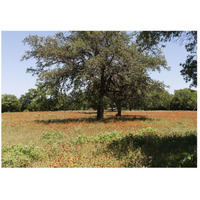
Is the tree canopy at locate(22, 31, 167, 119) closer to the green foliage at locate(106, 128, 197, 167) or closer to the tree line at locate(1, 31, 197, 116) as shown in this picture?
the tree line at locate(1, 31, 197, 116)

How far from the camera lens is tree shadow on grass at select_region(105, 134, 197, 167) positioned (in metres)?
5.11

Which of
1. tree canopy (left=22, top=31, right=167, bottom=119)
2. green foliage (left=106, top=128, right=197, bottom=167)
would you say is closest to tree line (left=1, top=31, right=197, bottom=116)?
tree canopy (left=22, top=31, right=167, bottom=119)

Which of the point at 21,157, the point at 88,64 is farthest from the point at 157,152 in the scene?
the point at 88,64

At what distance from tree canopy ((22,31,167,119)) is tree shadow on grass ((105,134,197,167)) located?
24.9ft

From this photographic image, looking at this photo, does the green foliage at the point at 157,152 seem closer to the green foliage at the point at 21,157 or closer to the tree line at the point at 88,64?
the green foliage at the point at 21,157

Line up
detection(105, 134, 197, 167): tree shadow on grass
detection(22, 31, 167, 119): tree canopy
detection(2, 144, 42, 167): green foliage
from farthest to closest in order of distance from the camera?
detection(22, 31, 167, 119): tree canopy
detection(2, 144, 42, 167): green foliage
detection(105, 134, 197, 167): tree shadow on grass

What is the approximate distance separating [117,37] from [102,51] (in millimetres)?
2032

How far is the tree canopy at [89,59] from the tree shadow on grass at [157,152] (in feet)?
24.9

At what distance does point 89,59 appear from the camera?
14633 mm

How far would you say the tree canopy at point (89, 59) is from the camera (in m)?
14.0

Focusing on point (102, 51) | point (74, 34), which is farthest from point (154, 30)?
point (74, 34)

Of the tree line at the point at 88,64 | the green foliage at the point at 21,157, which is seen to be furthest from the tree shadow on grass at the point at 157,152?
the tree line at the point at 88,64

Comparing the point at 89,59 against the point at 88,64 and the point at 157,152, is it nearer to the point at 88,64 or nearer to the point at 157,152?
the point at 88,64
